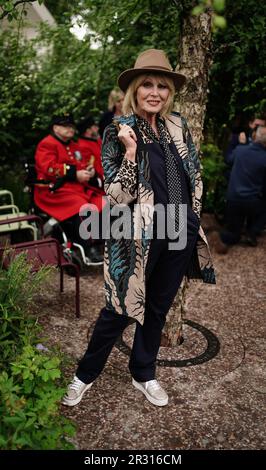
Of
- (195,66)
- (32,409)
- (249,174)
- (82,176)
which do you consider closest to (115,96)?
(82,176)

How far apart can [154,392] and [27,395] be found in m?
0.92

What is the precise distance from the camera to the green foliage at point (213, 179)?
288 inches

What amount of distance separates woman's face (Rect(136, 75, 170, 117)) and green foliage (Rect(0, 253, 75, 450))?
143 cm

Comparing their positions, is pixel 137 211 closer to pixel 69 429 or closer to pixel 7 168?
pixel 69 429

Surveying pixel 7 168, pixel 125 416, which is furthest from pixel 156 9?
pixel 125 416

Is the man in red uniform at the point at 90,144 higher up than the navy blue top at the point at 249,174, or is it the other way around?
the man in red uniform at the point at 90,144

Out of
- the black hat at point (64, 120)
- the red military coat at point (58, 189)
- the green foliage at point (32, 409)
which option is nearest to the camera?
the green foliage at point (32, 409)

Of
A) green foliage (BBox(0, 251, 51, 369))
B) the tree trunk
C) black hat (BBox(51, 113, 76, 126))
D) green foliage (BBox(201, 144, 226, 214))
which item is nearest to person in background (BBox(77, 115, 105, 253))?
black hat (BBox(51, 113, 76, 126))

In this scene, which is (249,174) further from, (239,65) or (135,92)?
(135,92)

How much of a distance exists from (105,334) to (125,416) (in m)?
0.50

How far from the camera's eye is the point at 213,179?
24.4ft

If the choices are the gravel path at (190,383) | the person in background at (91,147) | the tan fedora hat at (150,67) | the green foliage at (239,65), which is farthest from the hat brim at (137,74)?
the person in background at (91,147)

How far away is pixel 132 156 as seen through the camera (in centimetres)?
263

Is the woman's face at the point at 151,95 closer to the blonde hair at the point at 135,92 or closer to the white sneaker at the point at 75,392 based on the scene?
the blonde hair at the point at 135,92
